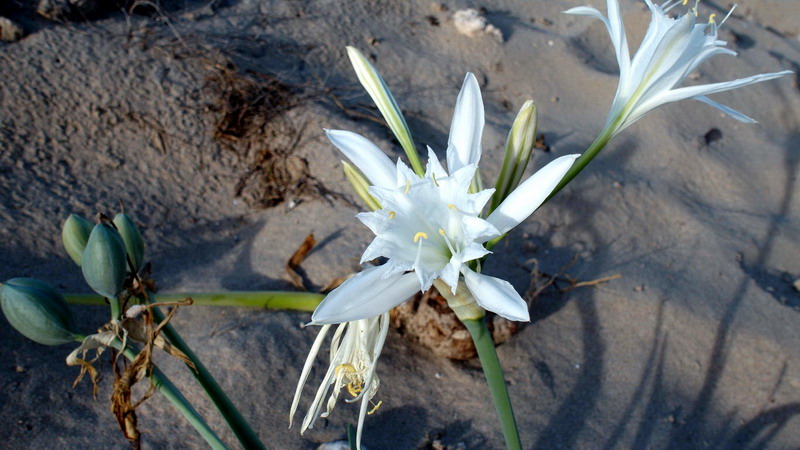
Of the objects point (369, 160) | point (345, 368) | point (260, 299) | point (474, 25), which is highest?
point (369, 160)

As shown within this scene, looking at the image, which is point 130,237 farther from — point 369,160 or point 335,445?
point 335,445

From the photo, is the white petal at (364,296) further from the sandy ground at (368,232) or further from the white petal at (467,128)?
the sandy ground at (368,232)

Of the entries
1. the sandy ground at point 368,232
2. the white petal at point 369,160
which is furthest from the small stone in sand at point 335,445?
the white petal at point 369,160

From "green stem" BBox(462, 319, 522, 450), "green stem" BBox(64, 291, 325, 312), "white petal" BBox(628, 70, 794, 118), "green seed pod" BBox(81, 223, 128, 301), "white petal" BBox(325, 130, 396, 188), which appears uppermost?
"white petal" BBox(628, 70, 794, 118)

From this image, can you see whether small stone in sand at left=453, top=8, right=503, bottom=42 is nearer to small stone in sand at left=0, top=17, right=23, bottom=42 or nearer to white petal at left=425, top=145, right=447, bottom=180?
small stone in sand at left=0, top=17, right=23, bottom=42

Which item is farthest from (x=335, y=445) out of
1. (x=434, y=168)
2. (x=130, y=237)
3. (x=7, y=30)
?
(x=7, y=30)

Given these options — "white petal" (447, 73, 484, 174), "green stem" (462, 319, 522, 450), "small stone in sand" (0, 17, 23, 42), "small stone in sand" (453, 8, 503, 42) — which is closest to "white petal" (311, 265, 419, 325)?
"green stem" (462, 319, 522, 450)
